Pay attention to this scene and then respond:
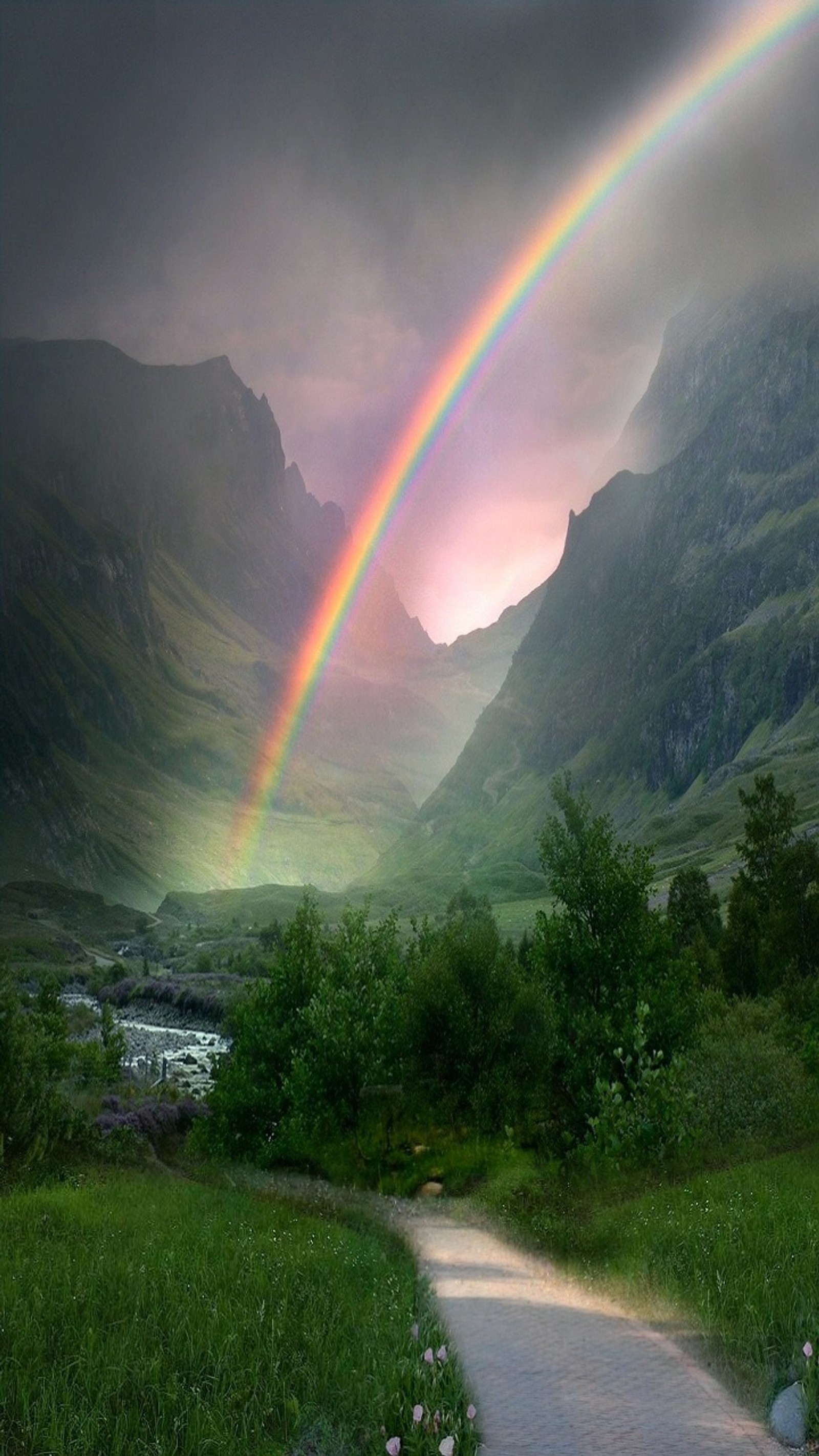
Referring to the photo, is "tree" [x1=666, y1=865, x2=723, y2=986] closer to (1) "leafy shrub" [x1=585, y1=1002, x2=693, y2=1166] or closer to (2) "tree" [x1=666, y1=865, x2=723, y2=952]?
(2) "tree" [x1=666, y1=865, x2=723, y2=952]

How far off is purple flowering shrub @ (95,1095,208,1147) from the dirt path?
23.5 meters

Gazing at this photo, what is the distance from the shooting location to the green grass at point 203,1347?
917 centimetres

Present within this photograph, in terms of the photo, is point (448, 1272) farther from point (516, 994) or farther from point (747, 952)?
point (747, 952)

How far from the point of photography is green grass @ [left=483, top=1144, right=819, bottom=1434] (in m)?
12.2

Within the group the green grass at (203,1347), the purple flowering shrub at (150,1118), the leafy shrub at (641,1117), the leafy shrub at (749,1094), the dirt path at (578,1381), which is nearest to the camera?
the green grass at (203,1347)

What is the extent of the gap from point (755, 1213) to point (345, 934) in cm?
2491

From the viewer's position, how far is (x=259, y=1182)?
31.8m

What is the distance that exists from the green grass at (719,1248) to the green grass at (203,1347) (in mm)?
3753

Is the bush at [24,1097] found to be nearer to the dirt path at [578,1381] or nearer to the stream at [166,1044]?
the dirt path at [578,1381]

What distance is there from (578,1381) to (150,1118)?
36955 mm

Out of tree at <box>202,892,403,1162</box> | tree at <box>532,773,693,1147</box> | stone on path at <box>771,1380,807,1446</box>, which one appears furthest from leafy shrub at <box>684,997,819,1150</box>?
stone on path at <box>771,1380,807,1446</box>

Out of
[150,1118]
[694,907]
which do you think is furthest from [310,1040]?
[694,907]

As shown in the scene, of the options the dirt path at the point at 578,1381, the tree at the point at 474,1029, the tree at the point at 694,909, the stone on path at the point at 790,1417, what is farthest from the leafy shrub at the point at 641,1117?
the tree at the point at 694,909

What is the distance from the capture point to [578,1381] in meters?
11.9
